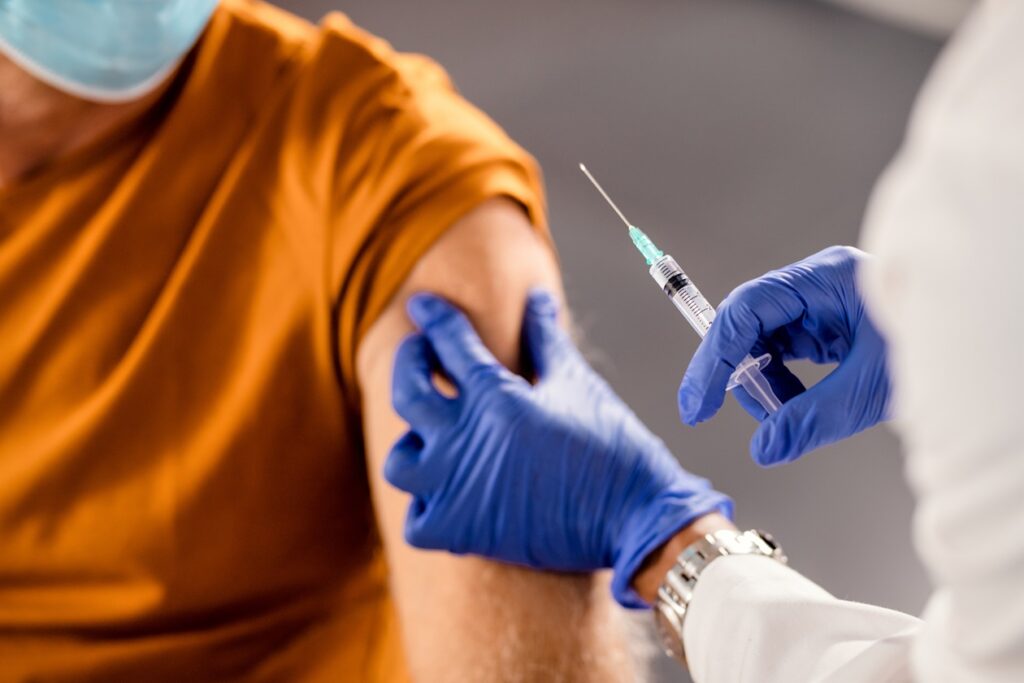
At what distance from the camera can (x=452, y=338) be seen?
0.99 metres

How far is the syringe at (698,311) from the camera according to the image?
836 millimetres

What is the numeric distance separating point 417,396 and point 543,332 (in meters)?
0.17

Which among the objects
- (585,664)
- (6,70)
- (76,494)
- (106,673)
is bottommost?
(585,664)

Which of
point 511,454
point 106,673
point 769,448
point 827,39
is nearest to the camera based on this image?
point 769,448

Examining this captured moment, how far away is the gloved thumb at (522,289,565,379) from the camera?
1042 mm

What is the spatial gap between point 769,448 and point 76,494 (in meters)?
0.75

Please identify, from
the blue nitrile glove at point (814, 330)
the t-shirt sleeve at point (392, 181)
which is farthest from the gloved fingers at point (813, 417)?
the t-shirt sleeve at point (392, 181)

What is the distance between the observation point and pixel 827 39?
1.67m

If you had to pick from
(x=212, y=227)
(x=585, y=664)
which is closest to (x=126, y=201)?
(x=212, y=227)

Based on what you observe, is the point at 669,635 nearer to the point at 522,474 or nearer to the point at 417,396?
the point at 522,474

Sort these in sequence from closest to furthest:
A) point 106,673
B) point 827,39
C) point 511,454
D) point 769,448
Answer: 1. point 769,448
2. point 511,454
3. point 106,673
4. point 827,39

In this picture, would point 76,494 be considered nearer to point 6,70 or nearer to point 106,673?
point 106,673

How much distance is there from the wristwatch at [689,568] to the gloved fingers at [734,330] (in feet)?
0.45

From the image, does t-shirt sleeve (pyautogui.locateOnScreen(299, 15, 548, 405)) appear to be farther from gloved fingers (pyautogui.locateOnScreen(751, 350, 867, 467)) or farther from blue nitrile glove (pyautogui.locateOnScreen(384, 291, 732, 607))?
gloved fingers (pyautogui.locateOnScreen(751, 350, 867, 467))
